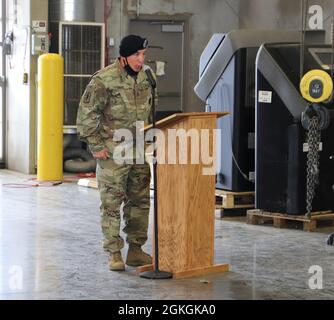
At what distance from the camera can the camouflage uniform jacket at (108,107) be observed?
532 cm

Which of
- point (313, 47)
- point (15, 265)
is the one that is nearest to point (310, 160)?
point (313, 47)

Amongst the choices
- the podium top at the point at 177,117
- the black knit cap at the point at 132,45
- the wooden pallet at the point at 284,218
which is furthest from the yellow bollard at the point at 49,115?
the podium top at the point at 177,117

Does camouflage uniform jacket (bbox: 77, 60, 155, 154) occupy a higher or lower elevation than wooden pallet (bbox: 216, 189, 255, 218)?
higher

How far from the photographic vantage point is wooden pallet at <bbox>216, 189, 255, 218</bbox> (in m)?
7.95

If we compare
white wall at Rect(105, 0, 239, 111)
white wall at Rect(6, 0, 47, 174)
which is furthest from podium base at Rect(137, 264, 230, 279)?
white wall at Rect(105, 0, 239, 111)

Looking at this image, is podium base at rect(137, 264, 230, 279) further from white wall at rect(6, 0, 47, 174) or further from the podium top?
white wall at rect(6, 0, 47, 174)

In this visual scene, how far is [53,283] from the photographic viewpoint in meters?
5.11

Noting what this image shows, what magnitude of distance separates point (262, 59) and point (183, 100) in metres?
5.11

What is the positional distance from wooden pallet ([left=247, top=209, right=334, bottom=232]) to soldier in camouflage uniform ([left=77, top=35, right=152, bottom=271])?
7.45 ft

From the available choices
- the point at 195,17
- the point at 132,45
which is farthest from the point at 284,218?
the point at 195,17

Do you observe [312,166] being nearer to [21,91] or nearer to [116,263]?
[116,263]

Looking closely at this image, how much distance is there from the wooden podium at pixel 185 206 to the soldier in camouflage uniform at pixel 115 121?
0.21 metres

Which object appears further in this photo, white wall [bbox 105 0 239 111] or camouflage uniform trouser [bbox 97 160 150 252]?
white wall [bbox 105 0 239 111]
